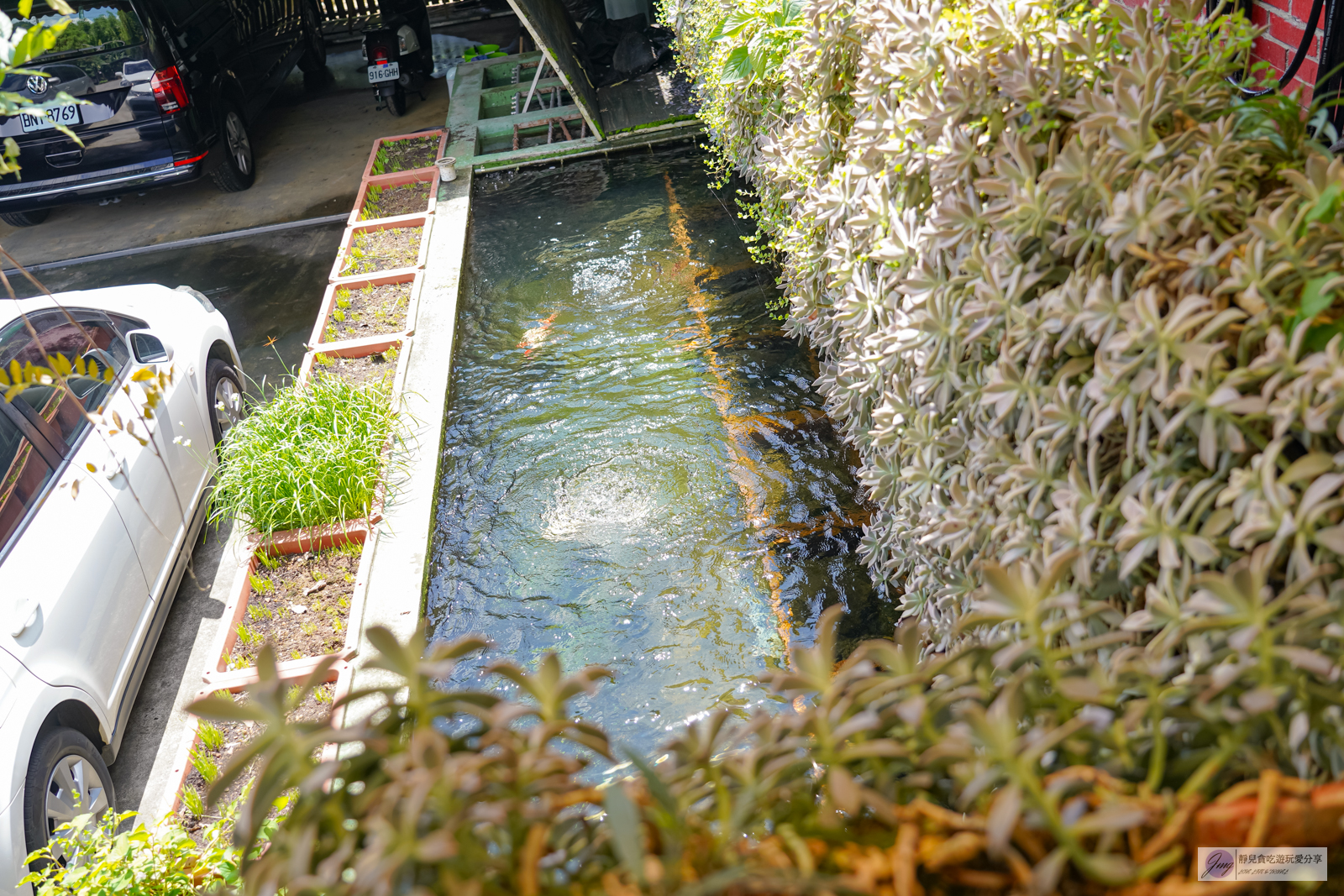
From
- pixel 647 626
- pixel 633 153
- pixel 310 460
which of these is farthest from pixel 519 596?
pixel 633 153

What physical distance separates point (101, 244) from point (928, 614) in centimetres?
868

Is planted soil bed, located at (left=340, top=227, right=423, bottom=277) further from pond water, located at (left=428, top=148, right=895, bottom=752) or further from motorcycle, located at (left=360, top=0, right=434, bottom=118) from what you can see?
motorcycle, located at (left=360, top=0, right=434, bottom=118)

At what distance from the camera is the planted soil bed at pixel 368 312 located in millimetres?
5602

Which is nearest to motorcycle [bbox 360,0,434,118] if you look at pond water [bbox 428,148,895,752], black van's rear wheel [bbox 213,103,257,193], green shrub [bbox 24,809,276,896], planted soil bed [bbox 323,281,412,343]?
black van's rear wheel [bbox 213,103,257,193]

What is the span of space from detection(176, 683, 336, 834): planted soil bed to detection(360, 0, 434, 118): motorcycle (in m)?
8.44

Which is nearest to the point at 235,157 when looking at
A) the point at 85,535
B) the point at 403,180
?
the point at 403,180

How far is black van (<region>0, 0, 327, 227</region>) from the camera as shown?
6.95 metres

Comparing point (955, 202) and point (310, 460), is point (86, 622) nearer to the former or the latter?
point (310, 460)

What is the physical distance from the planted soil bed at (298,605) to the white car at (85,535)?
1.56 feet

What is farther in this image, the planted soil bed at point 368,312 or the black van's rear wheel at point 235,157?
the black van's rear wheel at point 235,157

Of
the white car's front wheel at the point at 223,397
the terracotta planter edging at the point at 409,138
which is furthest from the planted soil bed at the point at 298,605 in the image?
the terracotta planter edging at the point at 409,138

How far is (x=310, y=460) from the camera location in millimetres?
4023

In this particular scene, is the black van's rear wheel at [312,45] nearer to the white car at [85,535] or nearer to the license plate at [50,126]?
the license plate at [50,126]

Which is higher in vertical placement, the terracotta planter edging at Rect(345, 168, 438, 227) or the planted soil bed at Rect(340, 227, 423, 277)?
the terracotta planter edging at Rect(345, 168, 438, 227)
